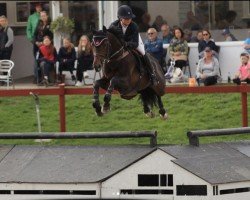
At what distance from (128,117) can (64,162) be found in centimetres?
791

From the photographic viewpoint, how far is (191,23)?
23.4 metres

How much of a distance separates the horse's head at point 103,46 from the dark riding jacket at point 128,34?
5.4 inches

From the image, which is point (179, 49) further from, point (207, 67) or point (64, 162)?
point (64, 162)

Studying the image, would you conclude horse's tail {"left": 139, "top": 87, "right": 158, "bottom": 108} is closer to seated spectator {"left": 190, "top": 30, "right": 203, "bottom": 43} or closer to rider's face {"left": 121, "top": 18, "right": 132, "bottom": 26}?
rider's face {"left": 121, "top": 18, "right": 132, "bottom": 26}

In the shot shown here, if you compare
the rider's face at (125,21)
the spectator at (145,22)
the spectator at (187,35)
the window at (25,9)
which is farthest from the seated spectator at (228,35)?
the rider's face at (125,21)

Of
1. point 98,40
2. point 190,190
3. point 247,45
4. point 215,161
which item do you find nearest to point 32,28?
point 247,45

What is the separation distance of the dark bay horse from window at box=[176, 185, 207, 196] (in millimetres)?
2010

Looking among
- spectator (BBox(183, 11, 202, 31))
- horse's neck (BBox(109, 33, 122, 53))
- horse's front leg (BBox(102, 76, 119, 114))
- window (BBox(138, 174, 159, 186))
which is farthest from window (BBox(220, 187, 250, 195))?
spectator (BBox(183, 11, 202, 31))

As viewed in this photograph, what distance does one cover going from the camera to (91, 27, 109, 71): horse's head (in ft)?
40.2

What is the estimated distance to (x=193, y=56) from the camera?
72.1ft

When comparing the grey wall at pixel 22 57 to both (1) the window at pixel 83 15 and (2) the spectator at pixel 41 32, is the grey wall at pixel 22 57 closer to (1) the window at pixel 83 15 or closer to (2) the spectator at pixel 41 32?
(1) the window at pixel 83 15

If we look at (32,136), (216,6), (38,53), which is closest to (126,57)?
(32,136)

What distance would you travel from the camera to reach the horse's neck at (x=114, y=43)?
12.8m

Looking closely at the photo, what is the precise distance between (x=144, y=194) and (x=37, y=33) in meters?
11.7
